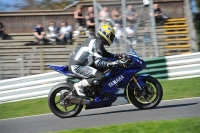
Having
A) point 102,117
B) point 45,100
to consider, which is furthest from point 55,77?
point 102,117

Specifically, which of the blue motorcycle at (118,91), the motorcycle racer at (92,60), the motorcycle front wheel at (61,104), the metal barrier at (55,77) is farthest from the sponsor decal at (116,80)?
the metal barrier at (55,77)

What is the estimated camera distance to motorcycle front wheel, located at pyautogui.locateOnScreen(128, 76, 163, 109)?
27.3ft

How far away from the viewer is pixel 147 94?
8.38 m

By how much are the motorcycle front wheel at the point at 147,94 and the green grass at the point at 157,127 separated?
5.27 ft

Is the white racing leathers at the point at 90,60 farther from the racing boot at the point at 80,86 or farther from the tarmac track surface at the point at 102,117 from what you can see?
the tarmac track surface at the point at 102,117

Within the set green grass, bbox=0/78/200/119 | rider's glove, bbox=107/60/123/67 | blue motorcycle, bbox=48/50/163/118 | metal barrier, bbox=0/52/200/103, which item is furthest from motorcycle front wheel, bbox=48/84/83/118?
metal barrier, bbox=0/52/200/103

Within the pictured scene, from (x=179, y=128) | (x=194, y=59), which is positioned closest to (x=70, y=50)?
(x=194, y=59)

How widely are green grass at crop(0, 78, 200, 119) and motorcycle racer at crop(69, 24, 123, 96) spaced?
2.00m

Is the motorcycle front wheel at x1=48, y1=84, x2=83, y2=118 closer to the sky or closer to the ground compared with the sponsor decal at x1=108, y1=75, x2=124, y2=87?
closer to the ground

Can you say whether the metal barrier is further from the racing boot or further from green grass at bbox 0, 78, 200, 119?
the racing boot

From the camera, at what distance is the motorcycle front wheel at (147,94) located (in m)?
8.34

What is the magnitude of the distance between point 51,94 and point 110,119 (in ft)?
4.22

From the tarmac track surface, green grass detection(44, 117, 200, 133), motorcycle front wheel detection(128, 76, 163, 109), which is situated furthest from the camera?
motorcycle front wheel detection(128, 76, 163, 109)

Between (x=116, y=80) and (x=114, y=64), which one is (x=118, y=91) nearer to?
(x=116, y=80)
